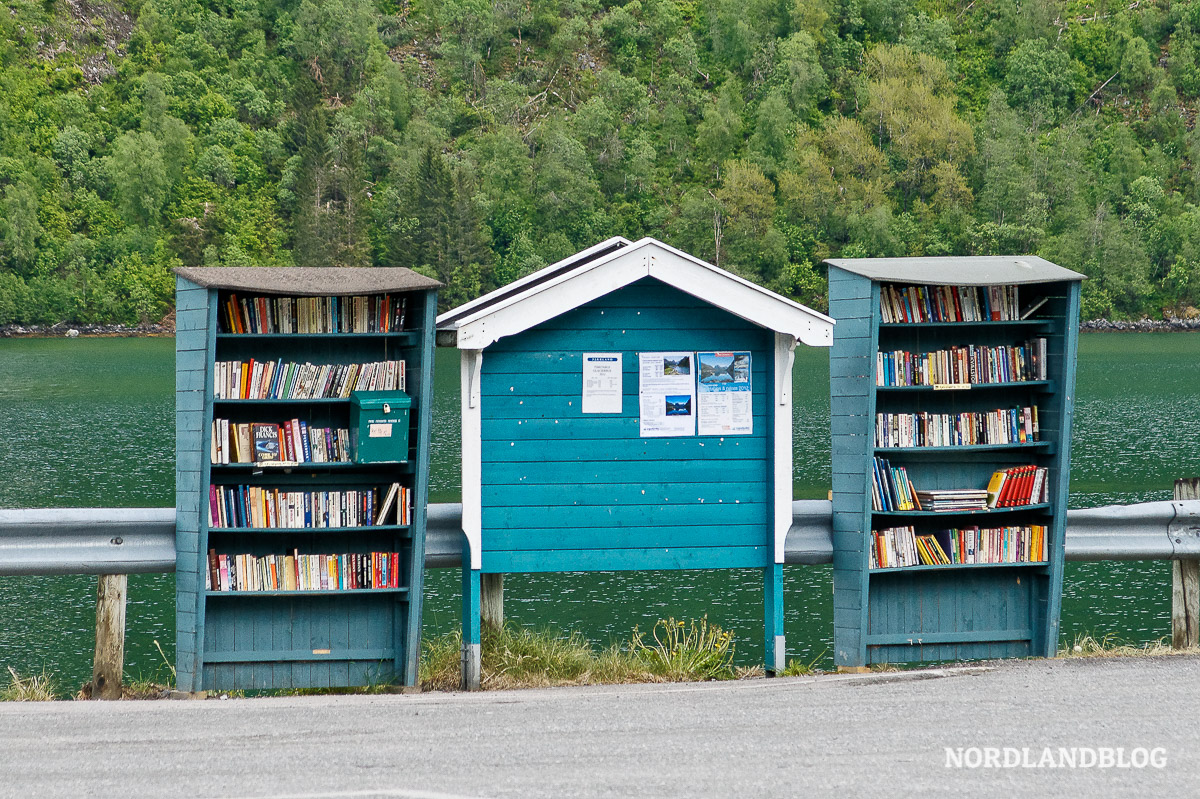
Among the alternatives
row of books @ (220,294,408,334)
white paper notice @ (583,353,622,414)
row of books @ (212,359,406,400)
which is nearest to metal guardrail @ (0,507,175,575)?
row of books @ (212,359,406,400)

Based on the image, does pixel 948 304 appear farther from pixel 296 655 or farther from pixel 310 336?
pixel 296 655

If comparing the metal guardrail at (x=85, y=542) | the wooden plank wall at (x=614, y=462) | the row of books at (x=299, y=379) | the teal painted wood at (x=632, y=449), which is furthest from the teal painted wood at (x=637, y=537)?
the metal guardrail at (x=85, y=542)

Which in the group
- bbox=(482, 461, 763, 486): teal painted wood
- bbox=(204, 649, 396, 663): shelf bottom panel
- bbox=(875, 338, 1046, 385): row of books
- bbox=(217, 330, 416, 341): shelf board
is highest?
bbox=(217, 330, 416, 341): shelf board

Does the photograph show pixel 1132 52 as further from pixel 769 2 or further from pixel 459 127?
pixel 459 127

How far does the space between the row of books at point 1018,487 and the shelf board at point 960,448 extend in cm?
15

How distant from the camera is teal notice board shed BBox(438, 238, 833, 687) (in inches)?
284

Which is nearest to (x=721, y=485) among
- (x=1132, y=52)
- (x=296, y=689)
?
(x=296, y=689)

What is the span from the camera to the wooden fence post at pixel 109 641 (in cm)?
699

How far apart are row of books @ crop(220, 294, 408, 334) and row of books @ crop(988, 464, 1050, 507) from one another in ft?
12.3

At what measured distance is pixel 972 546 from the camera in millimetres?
7906

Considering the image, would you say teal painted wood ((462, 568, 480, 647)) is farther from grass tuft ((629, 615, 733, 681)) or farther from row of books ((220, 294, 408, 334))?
row of books ((220, 294, 408, 334))

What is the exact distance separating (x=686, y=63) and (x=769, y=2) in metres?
10.6

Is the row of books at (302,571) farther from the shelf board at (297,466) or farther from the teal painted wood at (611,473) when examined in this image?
the teal painted wood at (611,473)

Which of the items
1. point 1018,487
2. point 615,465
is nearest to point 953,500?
point 1018,487
